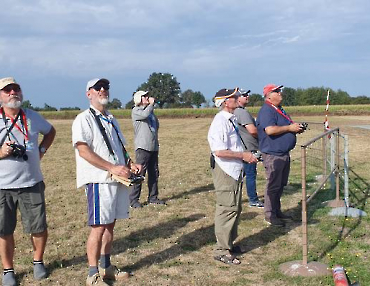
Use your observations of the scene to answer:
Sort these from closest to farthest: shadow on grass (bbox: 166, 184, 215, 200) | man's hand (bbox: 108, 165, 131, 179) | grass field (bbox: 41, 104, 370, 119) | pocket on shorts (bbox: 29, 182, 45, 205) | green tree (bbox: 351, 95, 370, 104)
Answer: man's hand (bbox: 108, 165, 131, 179) < pocket on shorts (bbox: 29, 182, 45, 205) < shadow on grass (bbox: 166, 184, 215, 200) < grass field (bbox: 41, 104, 370, 119) < green tree (bbox: 351, 95, 370, 104)

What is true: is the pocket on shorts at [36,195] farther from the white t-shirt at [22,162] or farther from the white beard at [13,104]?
the white beard at [13,104]

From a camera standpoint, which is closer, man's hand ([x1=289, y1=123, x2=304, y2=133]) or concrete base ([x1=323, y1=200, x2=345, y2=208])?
man's hand ([x1=289, y1=123, x2=304, y2=133])

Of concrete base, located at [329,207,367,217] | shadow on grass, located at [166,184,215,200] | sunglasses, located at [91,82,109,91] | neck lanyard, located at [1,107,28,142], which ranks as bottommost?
shadow on grass, located at [166,184,215,200]

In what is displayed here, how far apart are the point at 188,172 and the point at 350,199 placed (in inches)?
192

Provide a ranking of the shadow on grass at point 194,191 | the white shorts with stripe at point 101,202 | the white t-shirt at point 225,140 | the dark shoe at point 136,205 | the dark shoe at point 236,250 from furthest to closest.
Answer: the shadow on grass at point 194,191 → the dark shoe at point 136,205 → the dark shoe at point 236,250 → the white t-shirt at point 225,140 → the white shorts with stripe at point 101,202

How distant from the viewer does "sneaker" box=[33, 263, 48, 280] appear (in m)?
4.55

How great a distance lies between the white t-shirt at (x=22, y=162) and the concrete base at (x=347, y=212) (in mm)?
4781

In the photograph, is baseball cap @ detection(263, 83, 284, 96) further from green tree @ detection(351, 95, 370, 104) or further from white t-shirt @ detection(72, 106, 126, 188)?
green tree @ detection(351, 95, 370, 104)

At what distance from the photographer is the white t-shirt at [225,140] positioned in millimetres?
4730

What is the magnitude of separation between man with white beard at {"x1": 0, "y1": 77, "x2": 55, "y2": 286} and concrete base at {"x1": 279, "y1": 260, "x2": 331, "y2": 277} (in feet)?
8.80

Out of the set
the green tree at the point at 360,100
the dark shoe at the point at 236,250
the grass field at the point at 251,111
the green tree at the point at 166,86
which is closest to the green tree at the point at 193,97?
the green tree at the point at 166,86

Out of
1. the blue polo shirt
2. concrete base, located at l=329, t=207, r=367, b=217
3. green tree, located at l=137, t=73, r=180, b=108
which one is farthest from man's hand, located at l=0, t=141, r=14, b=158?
green tree, located at l=137, t=73, r=180, b=108

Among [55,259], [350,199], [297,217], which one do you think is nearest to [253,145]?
[297,217]

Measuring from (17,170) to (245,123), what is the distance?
382 cm
